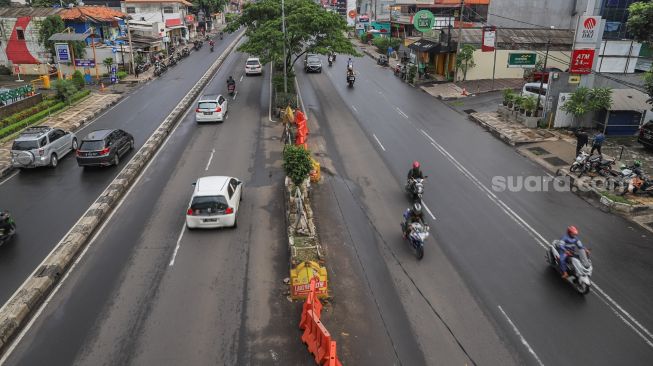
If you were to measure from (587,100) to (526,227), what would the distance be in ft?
45.8

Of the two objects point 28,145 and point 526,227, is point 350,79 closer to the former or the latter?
point 28,145

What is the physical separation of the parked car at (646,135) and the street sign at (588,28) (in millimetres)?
5602

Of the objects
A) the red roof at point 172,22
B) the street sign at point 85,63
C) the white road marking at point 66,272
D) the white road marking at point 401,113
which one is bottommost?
the white road marking at point 66,272

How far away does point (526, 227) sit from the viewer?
1750 centimetres

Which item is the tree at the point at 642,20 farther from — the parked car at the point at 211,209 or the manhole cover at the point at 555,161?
the parked car at the point at 211,209

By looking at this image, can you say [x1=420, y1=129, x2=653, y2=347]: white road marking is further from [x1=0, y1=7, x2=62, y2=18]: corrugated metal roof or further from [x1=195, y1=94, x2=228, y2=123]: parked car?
[x1=0, y1=7, x2=62, y2=18]: corrugated metal roof

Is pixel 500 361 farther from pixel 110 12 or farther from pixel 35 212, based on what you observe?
pixel 110 12

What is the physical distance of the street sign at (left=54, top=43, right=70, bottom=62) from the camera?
142 feet

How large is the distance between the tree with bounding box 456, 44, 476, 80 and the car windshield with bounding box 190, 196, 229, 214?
32374 mm

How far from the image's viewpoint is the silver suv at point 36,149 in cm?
2269

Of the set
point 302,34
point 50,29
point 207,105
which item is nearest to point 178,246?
point 207,105

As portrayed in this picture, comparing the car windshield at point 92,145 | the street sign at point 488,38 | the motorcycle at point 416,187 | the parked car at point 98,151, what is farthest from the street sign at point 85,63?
the motorcycle at point 416,187

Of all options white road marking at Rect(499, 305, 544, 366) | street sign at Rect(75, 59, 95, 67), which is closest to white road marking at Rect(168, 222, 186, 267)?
white road marking at Rect(499, 305, 544, 366)

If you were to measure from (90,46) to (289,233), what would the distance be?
43.9m
